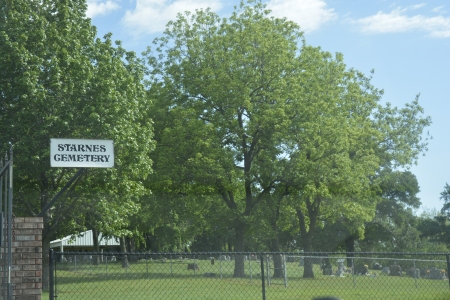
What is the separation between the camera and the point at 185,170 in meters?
35.4

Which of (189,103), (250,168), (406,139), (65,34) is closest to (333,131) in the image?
(250,168)

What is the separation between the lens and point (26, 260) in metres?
9.74

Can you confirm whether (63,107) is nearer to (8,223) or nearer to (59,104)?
(59,104)

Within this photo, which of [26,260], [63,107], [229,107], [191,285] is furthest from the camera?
[229,107]

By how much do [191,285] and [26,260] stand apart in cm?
880

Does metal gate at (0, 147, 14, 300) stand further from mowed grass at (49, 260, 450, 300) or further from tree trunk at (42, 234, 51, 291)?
Result: tree trunk at (42, 234, 51, 291)

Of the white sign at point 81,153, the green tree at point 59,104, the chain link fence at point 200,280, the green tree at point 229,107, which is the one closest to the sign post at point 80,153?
the white sign at point 81,153

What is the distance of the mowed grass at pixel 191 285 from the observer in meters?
13.7

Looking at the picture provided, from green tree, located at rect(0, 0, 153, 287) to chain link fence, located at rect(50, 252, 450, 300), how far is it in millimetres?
8264

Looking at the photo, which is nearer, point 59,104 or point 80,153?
point 80,153

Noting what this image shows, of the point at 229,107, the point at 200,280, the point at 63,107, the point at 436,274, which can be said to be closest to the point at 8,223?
the point at 200,280

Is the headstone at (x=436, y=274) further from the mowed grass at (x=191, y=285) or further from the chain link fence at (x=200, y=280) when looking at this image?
the mowed grass at (x=191, y=285)

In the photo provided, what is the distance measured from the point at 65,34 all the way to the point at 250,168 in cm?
1422

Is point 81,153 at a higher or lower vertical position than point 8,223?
higher
